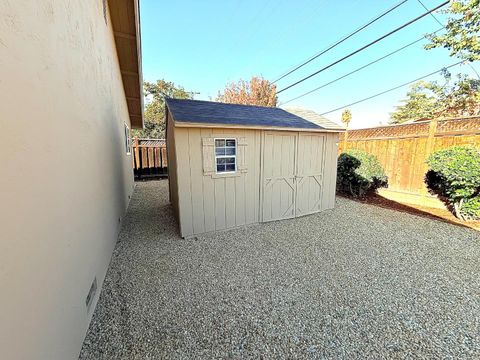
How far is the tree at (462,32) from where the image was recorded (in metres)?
7.24

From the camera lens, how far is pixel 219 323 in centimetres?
221

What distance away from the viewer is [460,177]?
485 centimetres

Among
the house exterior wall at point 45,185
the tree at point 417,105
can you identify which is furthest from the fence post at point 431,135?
the tree at point 417,105

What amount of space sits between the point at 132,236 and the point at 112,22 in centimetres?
533

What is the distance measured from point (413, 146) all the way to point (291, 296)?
265 inches

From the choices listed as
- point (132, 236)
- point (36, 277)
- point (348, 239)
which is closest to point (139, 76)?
point (132, 236)

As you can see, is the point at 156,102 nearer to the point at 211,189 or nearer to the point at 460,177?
the point at 211,189

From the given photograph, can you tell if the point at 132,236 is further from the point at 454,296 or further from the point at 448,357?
the point at 454,296

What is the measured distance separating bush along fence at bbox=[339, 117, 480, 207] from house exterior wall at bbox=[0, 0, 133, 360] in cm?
831

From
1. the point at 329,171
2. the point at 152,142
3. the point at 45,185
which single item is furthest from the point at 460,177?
the point at 152,142

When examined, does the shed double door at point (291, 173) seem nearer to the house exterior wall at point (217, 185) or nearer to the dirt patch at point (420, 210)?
the house exterior wall at point (217, 185)

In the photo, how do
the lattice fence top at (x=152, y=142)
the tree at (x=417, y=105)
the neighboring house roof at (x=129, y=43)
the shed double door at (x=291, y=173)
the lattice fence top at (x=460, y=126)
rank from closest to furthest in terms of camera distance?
the neighboring house roof at (x=129, y=43) < the shed double door at (x=291, y=173) < the lattice fence top at (x=460, y=126) < the lattice fence top at (x=152, y=142) < the tree at (x=417, y=105)

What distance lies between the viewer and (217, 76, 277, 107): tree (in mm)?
18078

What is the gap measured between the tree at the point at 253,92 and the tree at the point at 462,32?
10943 millimetres
